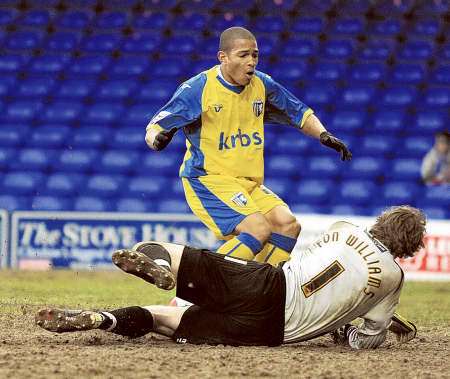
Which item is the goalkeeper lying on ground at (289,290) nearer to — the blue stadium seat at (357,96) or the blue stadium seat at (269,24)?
the blue stadium seat at (357,96)

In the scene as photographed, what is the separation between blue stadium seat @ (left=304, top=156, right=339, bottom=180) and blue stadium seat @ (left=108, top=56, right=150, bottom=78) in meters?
3.49

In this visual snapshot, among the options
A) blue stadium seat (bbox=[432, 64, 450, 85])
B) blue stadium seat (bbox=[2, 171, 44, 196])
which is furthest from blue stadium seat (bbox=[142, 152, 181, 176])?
blue stadium seat (bbox=[432, 64, 450, 85])

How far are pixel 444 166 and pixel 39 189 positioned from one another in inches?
238

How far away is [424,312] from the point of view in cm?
827

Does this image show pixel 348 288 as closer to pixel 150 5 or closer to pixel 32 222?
pixel 32 222

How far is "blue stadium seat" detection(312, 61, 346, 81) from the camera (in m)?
16.7

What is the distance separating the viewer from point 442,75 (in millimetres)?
16844

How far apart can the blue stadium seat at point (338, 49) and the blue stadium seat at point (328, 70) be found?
0.50 ft

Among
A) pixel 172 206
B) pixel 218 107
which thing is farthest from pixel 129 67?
pixel 218 107

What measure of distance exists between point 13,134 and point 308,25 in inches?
216

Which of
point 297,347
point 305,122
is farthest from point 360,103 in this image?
point 297,347

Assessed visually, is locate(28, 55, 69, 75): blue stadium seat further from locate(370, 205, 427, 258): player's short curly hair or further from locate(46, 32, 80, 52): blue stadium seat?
locate(370, 205, 427, 258): player's short curly hair

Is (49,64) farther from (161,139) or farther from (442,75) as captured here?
(161,139)

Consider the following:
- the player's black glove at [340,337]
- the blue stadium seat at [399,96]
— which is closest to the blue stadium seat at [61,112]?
the blue stadium seat at [399,96]
